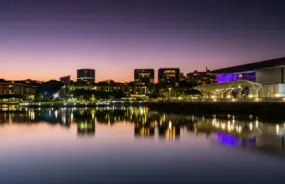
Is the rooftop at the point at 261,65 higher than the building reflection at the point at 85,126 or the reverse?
higher

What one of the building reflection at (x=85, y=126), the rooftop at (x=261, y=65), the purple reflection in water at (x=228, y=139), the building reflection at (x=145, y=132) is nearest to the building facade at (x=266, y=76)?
the rooftop at (x=261, y=65)

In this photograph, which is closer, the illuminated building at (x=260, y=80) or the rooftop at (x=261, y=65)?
the rooftop at (x=261, y=65)

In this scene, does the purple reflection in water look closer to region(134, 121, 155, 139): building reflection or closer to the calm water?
the calm water

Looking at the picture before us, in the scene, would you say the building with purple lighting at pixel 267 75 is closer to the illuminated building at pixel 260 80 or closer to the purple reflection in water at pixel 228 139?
the illuminated building at pixel 260 80

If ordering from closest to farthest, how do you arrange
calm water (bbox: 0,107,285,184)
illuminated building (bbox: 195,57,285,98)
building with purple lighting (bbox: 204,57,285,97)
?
calm water (bbox: 0,107,285,184)
building with purple lighting (bbox: 204,57,285,97)
illuminated building (bbox: 195,57,285,98)

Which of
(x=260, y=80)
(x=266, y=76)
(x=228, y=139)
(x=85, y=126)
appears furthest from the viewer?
(x=260, y=80)

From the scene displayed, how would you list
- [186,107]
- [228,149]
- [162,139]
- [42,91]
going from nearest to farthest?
[228,149] → [162,139] → [186,107] → [42,91]

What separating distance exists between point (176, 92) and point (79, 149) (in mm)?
137622

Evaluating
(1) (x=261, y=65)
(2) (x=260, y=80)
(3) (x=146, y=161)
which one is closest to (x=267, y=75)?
(1) (x=261, y=65)

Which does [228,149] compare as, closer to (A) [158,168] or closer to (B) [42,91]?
(A) [158,168]

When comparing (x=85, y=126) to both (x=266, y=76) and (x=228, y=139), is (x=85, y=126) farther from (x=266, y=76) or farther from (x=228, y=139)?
(x=266, y=76)

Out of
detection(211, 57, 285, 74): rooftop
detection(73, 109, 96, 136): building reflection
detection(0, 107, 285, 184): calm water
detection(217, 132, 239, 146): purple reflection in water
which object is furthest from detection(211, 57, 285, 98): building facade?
detection(0, 107, 285, 184): calm water

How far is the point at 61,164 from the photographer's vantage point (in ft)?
54.3

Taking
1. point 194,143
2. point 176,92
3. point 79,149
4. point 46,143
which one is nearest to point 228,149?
point 194,143
